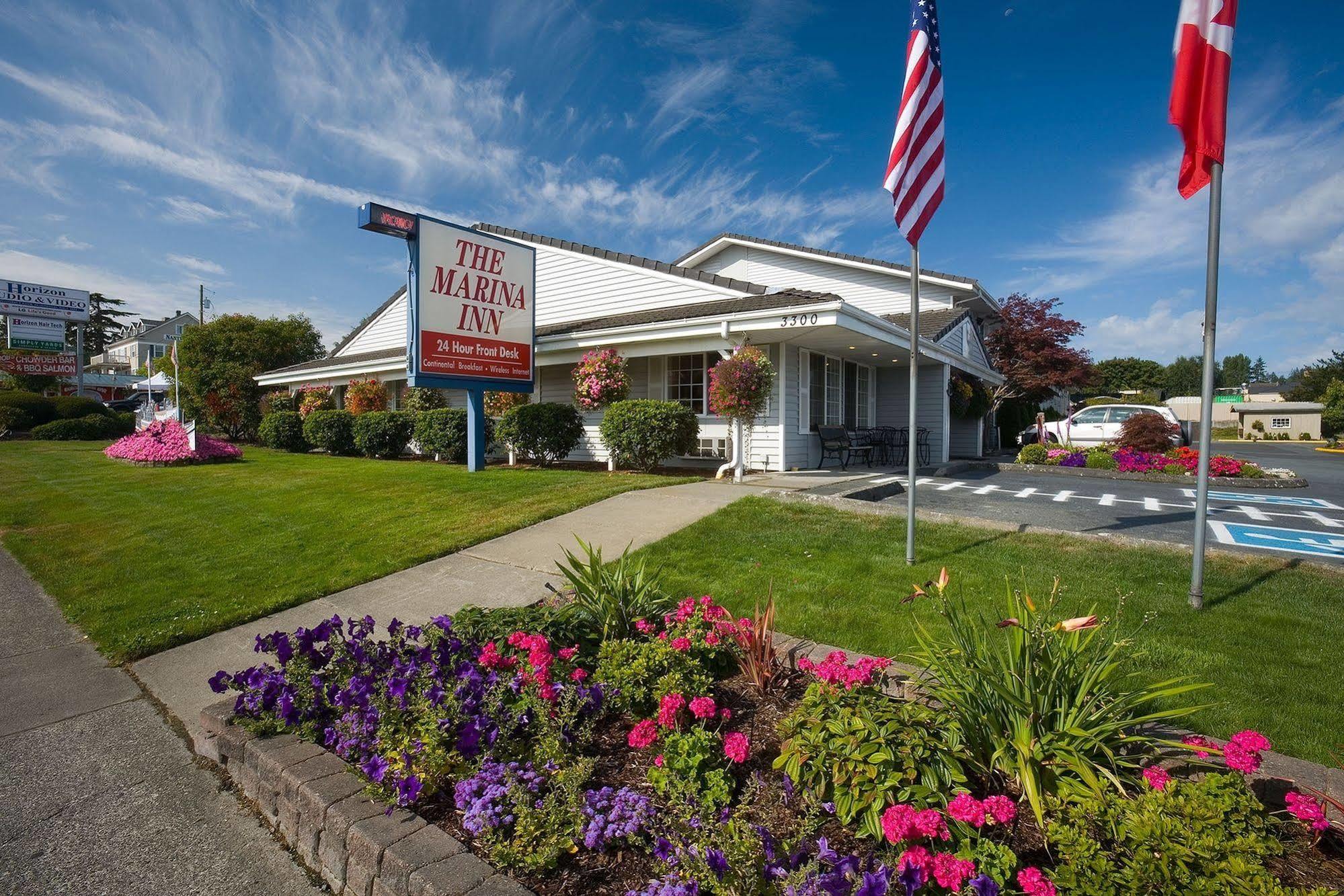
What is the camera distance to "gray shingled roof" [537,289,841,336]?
33.7 feet

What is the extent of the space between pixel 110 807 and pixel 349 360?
65.4ft

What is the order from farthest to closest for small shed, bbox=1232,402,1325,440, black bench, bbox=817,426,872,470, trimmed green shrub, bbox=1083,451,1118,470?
small shed, bbox=1232,402,1325,440
trimmed green shrub, bbox=1083,451,1118,470
black bench, bbox=817,426,872,470

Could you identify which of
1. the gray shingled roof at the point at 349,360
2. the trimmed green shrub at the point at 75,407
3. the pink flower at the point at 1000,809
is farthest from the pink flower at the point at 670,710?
the trimmed green shrub at the point at 75,407

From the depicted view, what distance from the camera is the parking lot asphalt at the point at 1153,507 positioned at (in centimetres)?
→ 626

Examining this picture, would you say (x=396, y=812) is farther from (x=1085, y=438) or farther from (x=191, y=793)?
(x=1085, y=438)

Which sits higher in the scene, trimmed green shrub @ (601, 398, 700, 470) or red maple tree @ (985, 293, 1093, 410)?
red maple tree @ (985, 293, 1093, 410)

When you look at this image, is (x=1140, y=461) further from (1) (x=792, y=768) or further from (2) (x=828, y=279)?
(1) (x=792, y=768)

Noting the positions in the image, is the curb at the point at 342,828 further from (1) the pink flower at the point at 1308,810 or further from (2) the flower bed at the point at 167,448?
(2) the flower bed at the point at 167,448

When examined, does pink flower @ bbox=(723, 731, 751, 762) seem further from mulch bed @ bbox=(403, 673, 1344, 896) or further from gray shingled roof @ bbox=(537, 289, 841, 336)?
gray shingled roof @ bbox=(537, 289, 841, 336)

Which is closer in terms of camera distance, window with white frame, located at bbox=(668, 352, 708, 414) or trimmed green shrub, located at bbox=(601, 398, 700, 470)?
trimmed green shrub, located at bbox=(601, 398, 700, 470)

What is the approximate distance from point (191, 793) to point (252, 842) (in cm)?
55

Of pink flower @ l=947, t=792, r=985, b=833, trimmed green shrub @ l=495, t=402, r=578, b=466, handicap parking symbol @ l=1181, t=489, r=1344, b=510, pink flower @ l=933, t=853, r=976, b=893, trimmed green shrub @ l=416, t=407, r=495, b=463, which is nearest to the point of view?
pink flower @ l=933, t=853, r=976, b=893

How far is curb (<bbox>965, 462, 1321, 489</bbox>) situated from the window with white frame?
6528 mm

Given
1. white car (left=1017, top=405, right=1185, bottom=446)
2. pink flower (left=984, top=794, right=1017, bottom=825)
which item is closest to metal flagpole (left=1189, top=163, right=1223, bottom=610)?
pink flower (left=984, top=794, right=1017, bottom=825)
